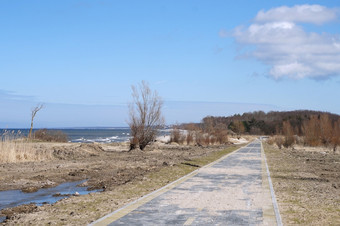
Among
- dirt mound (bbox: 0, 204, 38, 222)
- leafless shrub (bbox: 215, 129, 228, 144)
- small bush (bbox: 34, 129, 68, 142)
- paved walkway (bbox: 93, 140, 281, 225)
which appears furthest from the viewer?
leafless shrub (bbox: 215, 129, 228, 144)

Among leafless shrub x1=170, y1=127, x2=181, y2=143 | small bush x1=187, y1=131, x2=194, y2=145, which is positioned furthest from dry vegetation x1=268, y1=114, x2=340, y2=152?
leafless shrub x1=170, y1=127, x2=181, y2=143

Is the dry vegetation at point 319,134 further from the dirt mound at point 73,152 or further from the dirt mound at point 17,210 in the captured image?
the dirt mound at point 17,210

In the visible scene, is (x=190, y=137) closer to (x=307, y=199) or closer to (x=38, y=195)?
(x=38, y=195)

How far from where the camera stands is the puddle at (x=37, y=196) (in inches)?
429

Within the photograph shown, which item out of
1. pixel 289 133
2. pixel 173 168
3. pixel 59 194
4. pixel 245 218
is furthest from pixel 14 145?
pixel 289 133

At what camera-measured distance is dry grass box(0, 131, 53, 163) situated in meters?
20.3

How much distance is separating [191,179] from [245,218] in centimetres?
622

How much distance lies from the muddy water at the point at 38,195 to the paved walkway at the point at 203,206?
3.01 m

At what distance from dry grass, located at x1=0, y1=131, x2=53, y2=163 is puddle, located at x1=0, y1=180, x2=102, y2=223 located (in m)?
7.52

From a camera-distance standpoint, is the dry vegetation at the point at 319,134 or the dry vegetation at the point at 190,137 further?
the dry vegetation at the point at 190,137

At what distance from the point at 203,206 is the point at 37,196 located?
5.43m

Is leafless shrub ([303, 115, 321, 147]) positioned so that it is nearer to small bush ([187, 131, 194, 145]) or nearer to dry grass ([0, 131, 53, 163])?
small bush ([187, 131, 194, 145])

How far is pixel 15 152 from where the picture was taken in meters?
21.0

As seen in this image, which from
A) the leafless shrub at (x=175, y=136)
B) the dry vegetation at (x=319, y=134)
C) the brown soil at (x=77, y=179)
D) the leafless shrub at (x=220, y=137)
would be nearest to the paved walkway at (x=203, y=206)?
the brown soil at (x=77, y=179)
